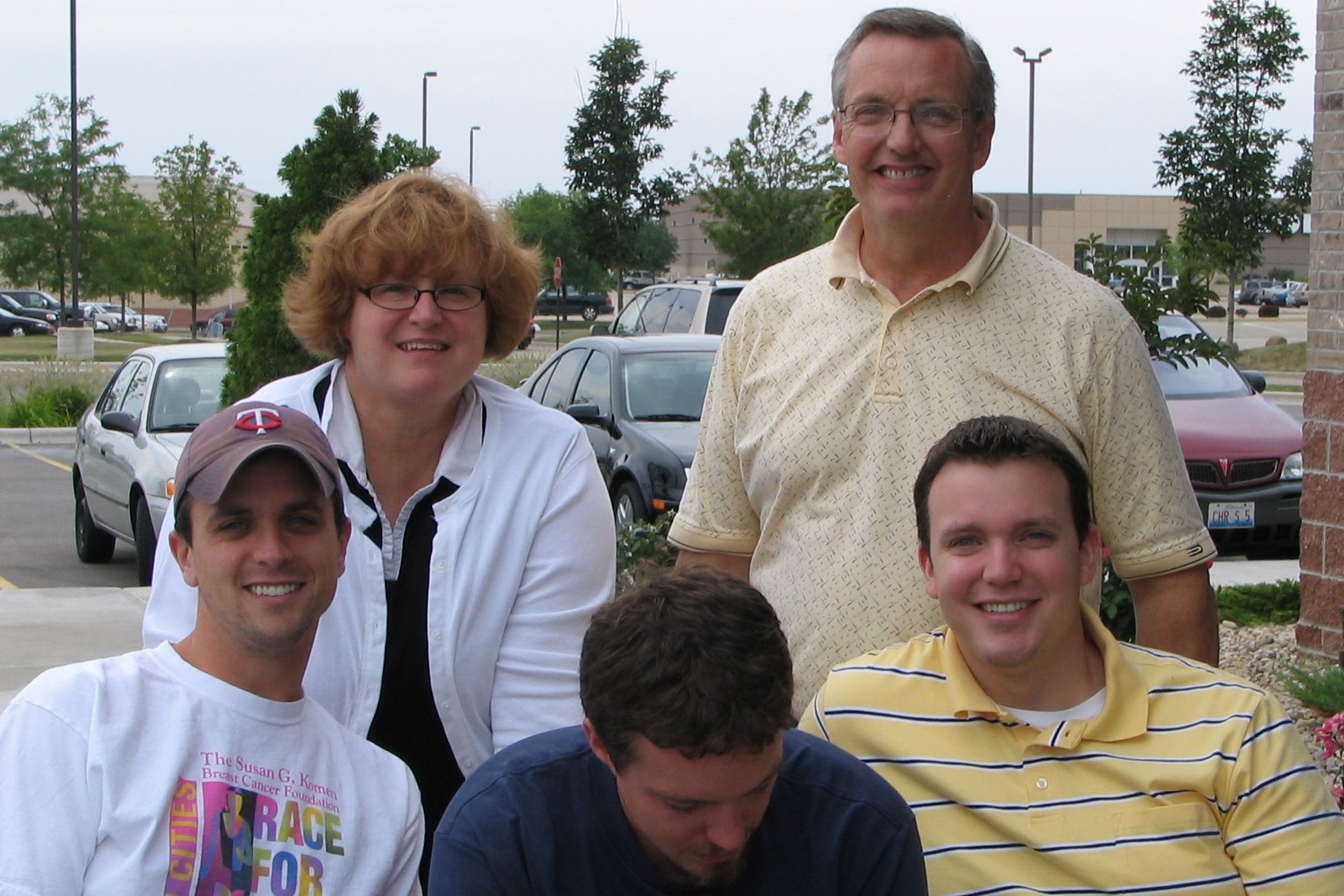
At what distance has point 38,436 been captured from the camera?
18.8 meters

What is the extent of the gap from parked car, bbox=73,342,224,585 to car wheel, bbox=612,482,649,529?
2.78 m

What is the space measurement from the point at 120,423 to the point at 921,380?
7.82 metres

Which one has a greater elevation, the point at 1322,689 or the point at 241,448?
the point at 241,448

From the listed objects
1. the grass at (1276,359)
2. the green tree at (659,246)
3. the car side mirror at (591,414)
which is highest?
the green tree at (659,246)

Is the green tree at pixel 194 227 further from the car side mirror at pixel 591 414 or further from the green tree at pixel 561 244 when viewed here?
the car side mirror at pixel 591 414

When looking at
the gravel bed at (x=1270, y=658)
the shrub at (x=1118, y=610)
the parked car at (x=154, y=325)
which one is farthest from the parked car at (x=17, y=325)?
the shrub at (x=1118, y=610)

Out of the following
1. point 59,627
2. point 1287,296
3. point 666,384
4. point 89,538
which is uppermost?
point 1287,296

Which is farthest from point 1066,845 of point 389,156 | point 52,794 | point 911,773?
point 389,156

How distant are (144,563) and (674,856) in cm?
826

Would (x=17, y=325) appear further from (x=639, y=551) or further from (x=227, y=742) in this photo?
(x=227, y=742)

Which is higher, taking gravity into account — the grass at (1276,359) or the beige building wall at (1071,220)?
the beige building wall at (1071,220)

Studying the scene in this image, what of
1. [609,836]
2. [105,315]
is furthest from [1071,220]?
[609,836]

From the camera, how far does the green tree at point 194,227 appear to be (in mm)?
36062

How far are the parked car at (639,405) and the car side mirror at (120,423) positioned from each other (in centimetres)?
286
